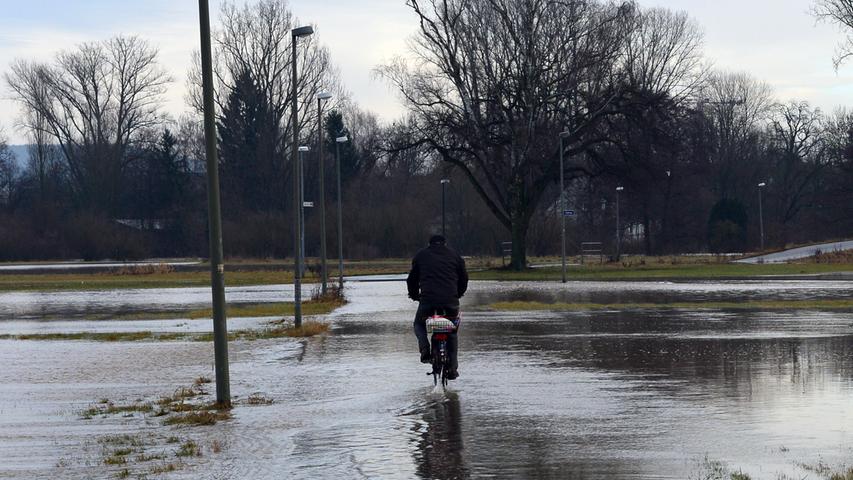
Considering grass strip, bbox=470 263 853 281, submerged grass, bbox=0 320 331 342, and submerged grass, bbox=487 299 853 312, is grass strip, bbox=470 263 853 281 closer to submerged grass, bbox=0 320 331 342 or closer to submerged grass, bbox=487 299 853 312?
submerged grass, bbox=487 299 853 312

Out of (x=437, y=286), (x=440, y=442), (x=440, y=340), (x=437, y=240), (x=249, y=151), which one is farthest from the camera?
(x=249, y=151)

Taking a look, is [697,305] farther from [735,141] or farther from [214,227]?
[735,141]

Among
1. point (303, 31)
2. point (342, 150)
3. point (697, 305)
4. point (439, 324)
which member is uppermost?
point (342, 150)

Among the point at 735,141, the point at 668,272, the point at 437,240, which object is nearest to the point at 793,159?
the point at 735,141

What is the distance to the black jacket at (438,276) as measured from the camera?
15.3 meters

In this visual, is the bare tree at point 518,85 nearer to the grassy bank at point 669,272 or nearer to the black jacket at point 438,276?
the grassy bank at point 669,272

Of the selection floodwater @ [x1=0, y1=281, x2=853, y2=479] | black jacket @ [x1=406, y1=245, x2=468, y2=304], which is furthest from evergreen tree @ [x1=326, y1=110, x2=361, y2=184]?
black jacket @ [x1=406, y1=245, x2=468, y2=304]

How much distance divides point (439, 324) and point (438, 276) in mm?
737

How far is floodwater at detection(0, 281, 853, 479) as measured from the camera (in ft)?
34.0

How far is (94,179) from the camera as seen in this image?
106438 mm

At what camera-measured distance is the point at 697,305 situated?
111 feet

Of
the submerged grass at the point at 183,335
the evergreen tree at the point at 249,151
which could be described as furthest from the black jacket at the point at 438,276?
the evergreen tree at the point at 249,151

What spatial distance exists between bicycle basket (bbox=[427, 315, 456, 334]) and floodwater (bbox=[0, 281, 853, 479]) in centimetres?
82

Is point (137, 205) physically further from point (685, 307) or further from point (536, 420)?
point (536, 420)
